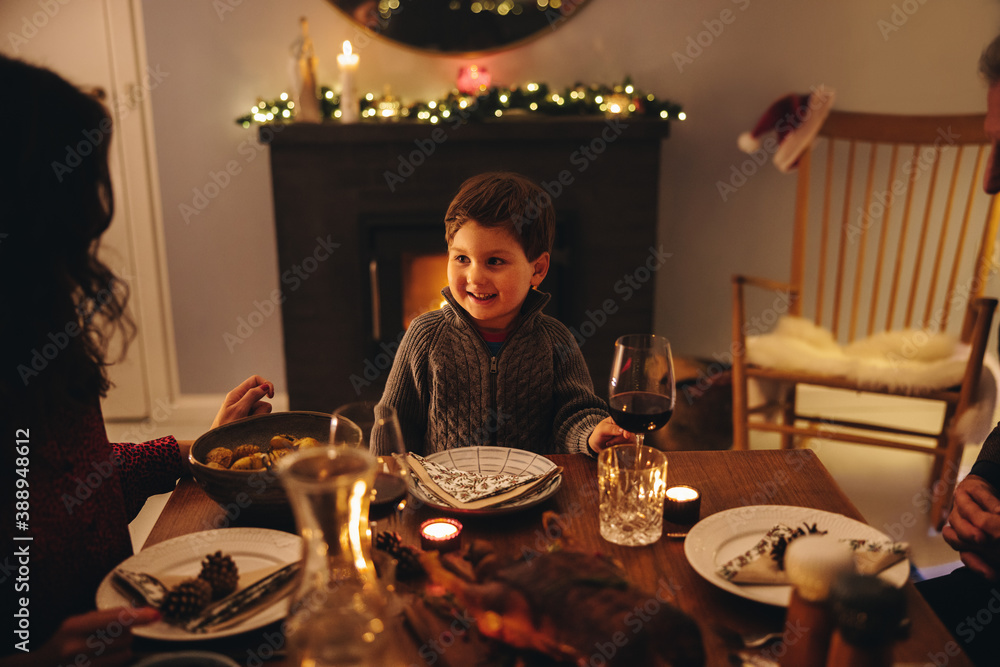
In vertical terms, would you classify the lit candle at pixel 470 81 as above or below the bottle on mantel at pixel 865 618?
above

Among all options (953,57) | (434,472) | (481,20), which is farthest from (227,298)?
(953,57)

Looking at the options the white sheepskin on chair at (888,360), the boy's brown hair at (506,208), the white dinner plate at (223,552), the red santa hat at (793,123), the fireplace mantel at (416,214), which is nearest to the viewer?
the white dinner plate at (223,552)

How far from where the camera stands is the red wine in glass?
0.93 m

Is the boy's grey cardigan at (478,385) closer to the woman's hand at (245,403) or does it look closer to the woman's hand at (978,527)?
the woman's hand at (245,403)

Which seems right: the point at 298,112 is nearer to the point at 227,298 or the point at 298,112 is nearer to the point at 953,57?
the point at 227,298

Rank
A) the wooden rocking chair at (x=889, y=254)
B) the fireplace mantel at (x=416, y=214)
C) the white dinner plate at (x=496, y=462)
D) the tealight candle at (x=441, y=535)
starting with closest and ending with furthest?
the tealight candle at (x=441, y=535) < the white dinner plate at (x=496, y=462) < the wooden rocking chair at (x=889, y=254) < the fireplace mantel at (x=416, y=214)

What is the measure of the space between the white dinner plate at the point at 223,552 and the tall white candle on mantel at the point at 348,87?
81.5 inches

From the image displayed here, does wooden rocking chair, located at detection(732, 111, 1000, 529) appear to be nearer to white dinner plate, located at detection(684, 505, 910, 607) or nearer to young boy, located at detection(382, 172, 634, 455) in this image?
young boy, located at detection(382, 172, 634, 455)

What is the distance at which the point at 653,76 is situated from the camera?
9.57ft

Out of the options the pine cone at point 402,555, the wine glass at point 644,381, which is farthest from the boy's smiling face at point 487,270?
the pine cone at point 402,555

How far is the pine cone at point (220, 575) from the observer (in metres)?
0.79

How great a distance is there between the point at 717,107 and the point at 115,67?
2.33 metres

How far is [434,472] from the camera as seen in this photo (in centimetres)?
105

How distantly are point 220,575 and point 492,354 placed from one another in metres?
0.70
